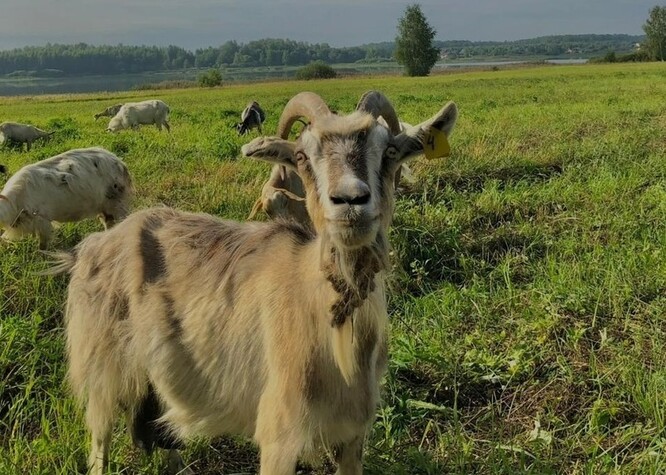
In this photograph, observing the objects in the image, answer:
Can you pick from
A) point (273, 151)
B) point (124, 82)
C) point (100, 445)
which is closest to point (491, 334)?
point (273, 151)

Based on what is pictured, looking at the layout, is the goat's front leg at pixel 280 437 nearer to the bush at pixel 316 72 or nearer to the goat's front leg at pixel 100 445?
the goat's front leg at pixel 100 445

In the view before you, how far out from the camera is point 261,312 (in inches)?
118

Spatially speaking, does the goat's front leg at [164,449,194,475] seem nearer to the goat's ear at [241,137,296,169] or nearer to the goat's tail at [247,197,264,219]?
the goat's ear at [241,137,296,169]

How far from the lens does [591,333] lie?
4176 mm

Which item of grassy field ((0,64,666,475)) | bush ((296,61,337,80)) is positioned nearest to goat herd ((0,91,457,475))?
grassy field ((0,64,666,475))

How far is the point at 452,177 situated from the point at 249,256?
578 centimetres

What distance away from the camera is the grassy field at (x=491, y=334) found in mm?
3326

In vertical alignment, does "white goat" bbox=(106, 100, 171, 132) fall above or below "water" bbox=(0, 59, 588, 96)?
below

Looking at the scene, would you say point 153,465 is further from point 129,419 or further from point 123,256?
point 123,256

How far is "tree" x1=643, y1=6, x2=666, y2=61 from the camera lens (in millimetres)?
91338

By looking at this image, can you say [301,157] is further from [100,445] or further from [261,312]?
[100,445]

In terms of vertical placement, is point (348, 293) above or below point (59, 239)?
above

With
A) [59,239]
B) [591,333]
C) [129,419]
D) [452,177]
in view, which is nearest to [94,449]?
[129,419]

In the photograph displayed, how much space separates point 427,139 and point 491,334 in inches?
79.4
